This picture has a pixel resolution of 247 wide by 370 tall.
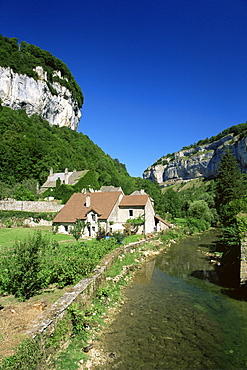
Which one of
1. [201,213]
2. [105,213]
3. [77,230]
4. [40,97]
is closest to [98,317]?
[77,230]

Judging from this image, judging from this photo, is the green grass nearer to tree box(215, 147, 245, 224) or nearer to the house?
the house

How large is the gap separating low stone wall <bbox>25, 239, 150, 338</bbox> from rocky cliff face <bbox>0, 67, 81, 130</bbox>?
8286cm

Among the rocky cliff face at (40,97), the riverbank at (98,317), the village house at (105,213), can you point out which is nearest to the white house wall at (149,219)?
the village house at (105,213)

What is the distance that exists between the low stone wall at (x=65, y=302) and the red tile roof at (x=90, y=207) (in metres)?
15.2

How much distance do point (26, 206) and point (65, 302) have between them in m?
31.6

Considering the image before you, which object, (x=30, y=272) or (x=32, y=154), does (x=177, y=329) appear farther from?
(x=32, y=154)

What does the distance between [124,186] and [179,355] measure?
64578mm

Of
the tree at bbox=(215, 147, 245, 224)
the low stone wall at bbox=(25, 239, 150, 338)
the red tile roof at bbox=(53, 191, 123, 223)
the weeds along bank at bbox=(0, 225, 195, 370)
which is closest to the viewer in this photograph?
the weeds along bank at bbox=(0, 225, 195, 370)

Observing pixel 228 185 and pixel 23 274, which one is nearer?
pixel 23 274

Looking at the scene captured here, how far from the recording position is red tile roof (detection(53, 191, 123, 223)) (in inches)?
1189

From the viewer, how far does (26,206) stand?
119 ft

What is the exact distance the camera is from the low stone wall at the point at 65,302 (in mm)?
6238

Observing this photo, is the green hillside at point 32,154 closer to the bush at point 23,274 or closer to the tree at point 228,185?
the tree at point 228,185

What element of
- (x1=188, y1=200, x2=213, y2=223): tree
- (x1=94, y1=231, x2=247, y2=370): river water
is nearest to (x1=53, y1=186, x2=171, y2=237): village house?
(x1=94, y1=231, x2=247, y2=370): river water
